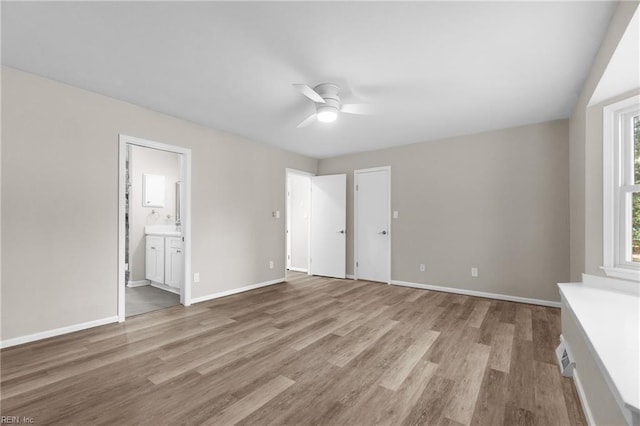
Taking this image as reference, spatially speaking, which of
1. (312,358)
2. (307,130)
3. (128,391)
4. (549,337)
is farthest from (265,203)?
(549,337)

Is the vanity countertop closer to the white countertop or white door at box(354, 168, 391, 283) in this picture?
white door at box(354, 168, 391, 283)

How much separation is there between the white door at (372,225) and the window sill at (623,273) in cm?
304

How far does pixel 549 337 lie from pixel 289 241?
489cm

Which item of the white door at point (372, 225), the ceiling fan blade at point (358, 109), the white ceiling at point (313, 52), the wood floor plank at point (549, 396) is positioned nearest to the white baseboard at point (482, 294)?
the white door at point (372, 225)

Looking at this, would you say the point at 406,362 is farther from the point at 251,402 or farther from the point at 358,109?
the point at 358,109

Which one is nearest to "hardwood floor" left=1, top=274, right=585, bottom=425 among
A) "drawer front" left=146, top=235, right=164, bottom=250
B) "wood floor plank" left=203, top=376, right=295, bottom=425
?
"wood floor plank" left=203, top=376, right=295, bottom=425

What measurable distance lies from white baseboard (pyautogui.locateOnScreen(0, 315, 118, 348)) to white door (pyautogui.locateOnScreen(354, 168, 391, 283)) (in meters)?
3.84

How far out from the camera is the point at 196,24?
192cm

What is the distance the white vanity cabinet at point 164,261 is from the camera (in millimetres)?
4344

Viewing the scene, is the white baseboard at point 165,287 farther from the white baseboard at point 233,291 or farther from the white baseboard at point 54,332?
the white baseboard at point 54,332

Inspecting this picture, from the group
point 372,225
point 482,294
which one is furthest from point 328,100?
point 482,294

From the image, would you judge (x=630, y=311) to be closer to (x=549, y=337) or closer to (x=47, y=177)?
(x=549, y=337)

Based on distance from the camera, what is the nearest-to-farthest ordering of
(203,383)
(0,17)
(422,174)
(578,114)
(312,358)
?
(0,17), (203,383), (312,358), (578,114), (422,174)

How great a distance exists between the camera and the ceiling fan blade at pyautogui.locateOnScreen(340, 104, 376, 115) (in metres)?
3.16
